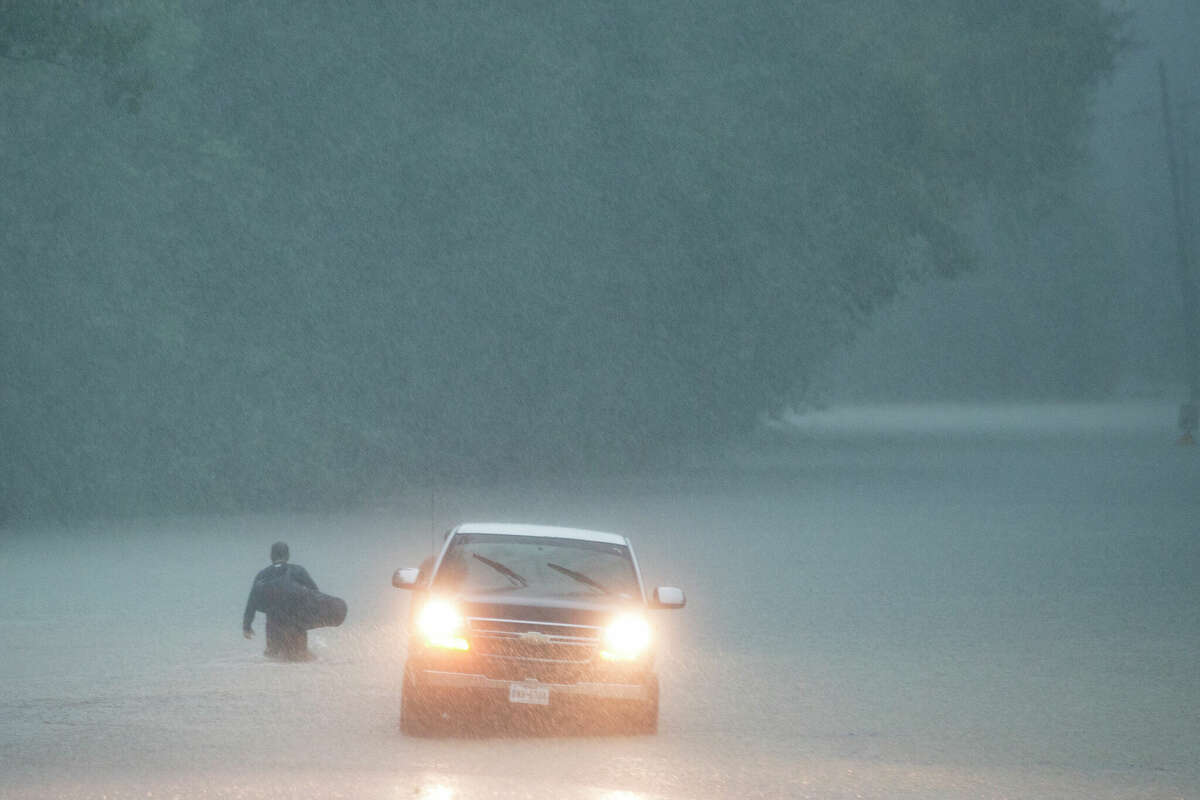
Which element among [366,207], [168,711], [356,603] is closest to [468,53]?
[366,207]

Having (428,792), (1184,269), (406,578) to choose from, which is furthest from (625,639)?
(1184,269)

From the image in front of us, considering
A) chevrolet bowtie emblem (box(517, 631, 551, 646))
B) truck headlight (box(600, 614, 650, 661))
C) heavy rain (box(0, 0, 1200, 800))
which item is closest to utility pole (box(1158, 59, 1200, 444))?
heavy rain (box(0, 0, 1200, 800))

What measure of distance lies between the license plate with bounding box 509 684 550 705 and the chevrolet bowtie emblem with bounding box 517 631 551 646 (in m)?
0.25

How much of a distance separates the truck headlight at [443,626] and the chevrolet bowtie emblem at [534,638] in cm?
32

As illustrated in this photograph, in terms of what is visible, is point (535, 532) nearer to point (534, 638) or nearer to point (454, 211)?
point (534, 638)

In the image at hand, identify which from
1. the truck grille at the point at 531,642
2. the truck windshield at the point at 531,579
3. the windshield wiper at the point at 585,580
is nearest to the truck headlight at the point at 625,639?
the truck grille at the point at 531,642

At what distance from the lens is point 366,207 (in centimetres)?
3741

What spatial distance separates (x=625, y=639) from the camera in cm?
1187

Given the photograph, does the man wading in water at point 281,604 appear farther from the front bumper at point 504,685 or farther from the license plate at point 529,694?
the license plate at point 529,694

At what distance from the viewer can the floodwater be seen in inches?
424

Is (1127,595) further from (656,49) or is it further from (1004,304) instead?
(1004,304)

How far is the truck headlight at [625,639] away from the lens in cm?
1180

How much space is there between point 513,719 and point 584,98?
31.0 m

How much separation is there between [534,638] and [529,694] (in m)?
0.33
